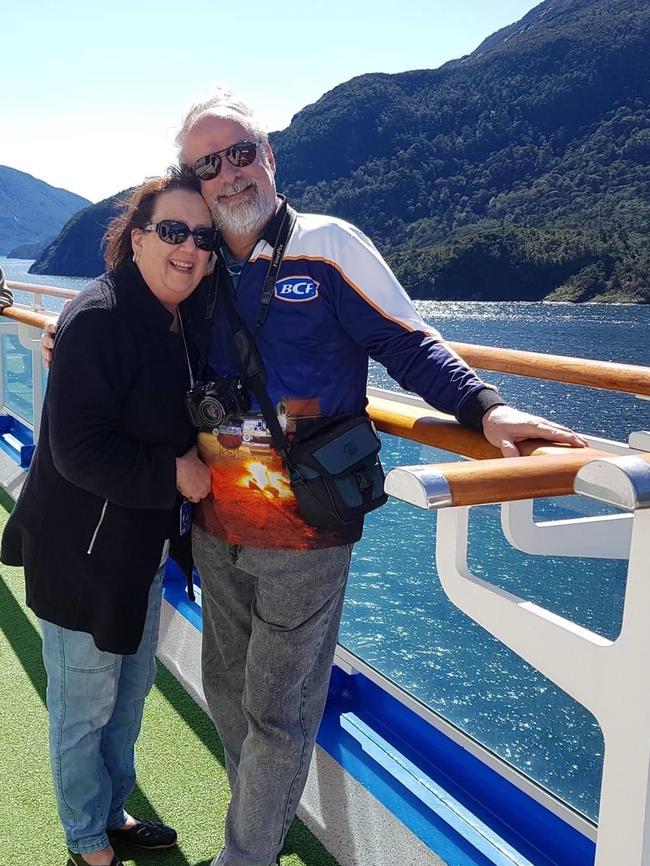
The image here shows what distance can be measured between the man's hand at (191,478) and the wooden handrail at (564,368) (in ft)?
2.79

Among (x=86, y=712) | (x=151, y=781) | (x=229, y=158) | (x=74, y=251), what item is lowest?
(x=151, y=781)

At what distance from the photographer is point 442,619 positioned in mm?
1828

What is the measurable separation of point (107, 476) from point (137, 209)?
0.46 metres

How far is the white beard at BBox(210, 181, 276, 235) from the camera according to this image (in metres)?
1.39

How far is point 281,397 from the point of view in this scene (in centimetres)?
135

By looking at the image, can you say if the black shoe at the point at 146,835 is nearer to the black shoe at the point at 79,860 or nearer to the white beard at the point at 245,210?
the black shoe at the point at 79,860

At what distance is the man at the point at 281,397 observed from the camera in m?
1.33

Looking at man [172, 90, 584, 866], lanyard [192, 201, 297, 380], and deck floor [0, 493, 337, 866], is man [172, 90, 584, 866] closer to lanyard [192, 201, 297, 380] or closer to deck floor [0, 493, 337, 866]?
lanyard [192, 201, 297, 380]

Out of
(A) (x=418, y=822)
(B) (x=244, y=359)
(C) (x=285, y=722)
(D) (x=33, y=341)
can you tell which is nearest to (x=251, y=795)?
(C) (x=285, y=722)

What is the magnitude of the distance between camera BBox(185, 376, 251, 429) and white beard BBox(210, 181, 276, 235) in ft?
0.84

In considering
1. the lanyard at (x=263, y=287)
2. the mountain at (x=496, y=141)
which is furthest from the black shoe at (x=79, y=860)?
the mountain at (x=496, y=141)

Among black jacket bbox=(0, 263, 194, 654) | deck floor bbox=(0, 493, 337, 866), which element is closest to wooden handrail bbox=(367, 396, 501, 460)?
black jacket bbox=(0, 263, 194, 654)

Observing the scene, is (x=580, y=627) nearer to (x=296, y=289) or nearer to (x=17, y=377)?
(x=296, y=289)

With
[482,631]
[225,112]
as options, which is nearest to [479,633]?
[482,631]
